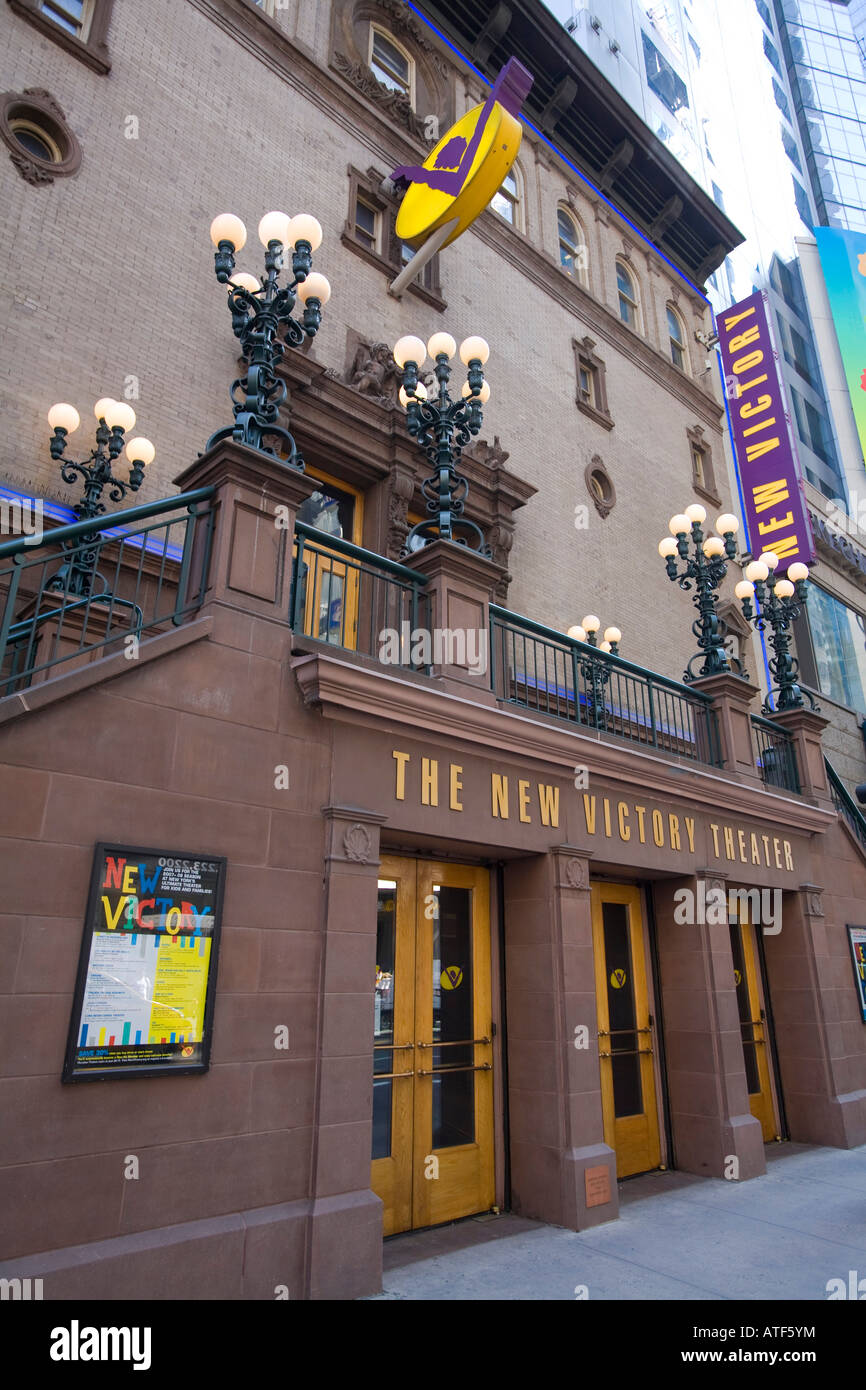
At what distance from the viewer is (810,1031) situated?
12.0 metres

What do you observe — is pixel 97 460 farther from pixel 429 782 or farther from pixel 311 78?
pixel 311 78

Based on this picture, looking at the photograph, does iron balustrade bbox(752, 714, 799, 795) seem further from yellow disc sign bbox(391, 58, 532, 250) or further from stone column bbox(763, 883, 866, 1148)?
yellow disc sign bbox(391, 58, 532, 250)

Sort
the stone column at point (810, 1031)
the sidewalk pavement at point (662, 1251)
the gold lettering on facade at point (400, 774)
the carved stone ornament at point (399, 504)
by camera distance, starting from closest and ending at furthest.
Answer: the sidewalk pavement at point (662, 1251)
the gold lettering on facade at point (400, 774)
the stone column at point (810, 1031)
the carved stone ornament at point (399, 504)

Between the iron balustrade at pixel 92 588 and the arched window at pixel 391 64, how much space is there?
36.4ft

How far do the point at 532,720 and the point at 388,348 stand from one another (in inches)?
301

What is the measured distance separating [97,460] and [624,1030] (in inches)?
351

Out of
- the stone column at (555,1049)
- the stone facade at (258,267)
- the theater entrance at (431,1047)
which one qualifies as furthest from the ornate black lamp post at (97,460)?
the stone column at (555,1049)

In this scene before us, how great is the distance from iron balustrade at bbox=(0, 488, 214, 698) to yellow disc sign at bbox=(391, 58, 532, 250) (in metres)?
6.93

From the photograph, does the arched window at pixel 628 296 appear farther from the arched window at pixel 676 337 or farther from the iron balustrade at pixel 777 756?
the iron balustrade at pixel 777 756

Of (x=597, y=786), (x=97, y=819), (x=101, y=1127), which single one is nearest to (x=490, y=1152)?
(x=597, y=786)

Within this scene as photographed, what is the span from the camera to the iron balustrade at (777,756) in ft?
45.1

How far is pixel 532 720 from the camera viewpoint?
27.3 feet

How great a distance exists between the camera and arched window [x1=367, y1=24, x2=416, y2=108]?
15430 millimetres

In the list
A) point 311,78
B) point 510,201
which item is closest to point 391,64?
point 311,78
